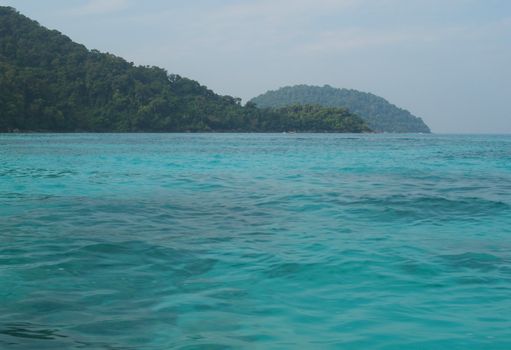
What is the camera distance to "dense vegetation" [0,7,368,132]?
298 ft

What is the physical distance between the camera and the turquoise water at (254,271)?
499 cm

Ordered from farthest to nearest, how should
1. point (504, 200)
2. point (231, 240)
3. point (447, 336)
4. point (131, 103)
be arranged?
point (131, 103)
point (504, 200)
point (231, 240)
point (447, 336)

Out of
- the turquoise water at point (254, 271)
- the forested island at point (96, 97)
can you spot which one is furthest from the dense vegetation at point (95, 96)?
the turquoise water at point (254, 271)

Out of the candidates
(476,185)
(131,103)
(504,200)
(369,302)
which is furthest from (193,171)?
(131,103)

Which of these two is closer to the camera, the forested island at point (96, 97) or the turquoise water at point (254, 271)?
the turquoise water at point (254, 271)

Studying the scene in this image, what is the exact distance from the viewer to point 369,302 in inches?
233

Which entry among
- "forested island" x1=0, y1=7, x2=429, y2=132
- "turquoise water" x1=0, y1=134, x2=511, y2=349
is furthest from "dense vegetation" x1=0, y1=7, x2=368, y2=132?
"turquoise water" x1=0, y1=134, x2=511, y2=349

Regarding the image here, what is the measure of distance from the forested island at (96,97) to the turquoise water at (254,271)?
78849 millimetres

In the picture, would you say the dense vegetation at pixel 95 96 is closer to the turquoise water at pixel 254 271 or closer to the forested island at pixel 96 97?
the forested island at pixel 96 97

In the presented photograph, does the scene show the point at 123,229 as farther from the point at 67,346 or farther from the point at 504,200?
the point at 504,200

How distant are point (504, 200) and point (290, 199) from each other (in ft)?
17.8

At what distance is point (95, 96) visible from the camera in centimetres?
12256

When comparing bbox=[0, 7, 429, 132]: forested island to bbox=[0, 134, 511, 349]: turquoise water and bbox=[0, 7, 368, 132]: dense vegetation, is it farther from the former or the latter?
bbox=[0, 134, 511, 349]: turquoise water

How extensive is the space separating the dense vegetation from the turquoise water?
79.0 meters
